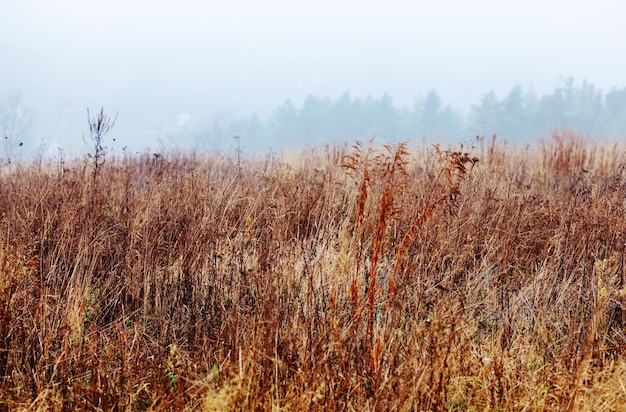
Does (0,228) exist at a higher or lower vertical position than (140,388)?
higher

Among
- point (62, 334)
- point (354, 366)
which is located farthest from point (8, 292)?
point (354, 366)

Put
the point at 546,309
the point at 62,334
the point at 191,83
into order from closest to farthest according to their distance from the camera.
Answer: the point at 62,334
the point at 546,309
the point at 191,83

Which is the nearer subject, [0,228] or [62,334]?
[62,334]

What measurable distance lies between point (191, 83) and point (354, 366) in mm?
188666

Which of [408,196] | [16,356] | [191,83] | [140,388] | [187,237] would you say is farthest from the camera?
[191,83]

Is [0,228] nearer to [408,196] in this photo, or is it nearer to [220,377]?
[220,377]

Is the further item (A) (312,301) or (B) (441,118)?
(B) (441,118)

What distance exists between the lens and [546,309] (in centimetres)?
315

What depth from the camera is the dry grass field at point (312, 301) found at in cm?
215

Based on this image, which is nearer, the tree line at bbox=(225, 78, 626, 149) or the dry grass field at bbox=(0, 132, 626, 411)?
the dry grass field at bbox=(0, 132, 626, 411)

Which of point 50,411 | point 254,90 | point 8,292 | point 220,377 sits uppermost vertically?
point 254,90

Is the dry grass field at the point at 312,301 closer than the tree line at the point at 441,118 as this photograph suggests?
Yes

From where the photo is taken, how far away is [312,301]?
284 centimetres

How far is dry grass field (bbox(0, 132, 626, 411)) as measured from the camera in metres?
2.15
